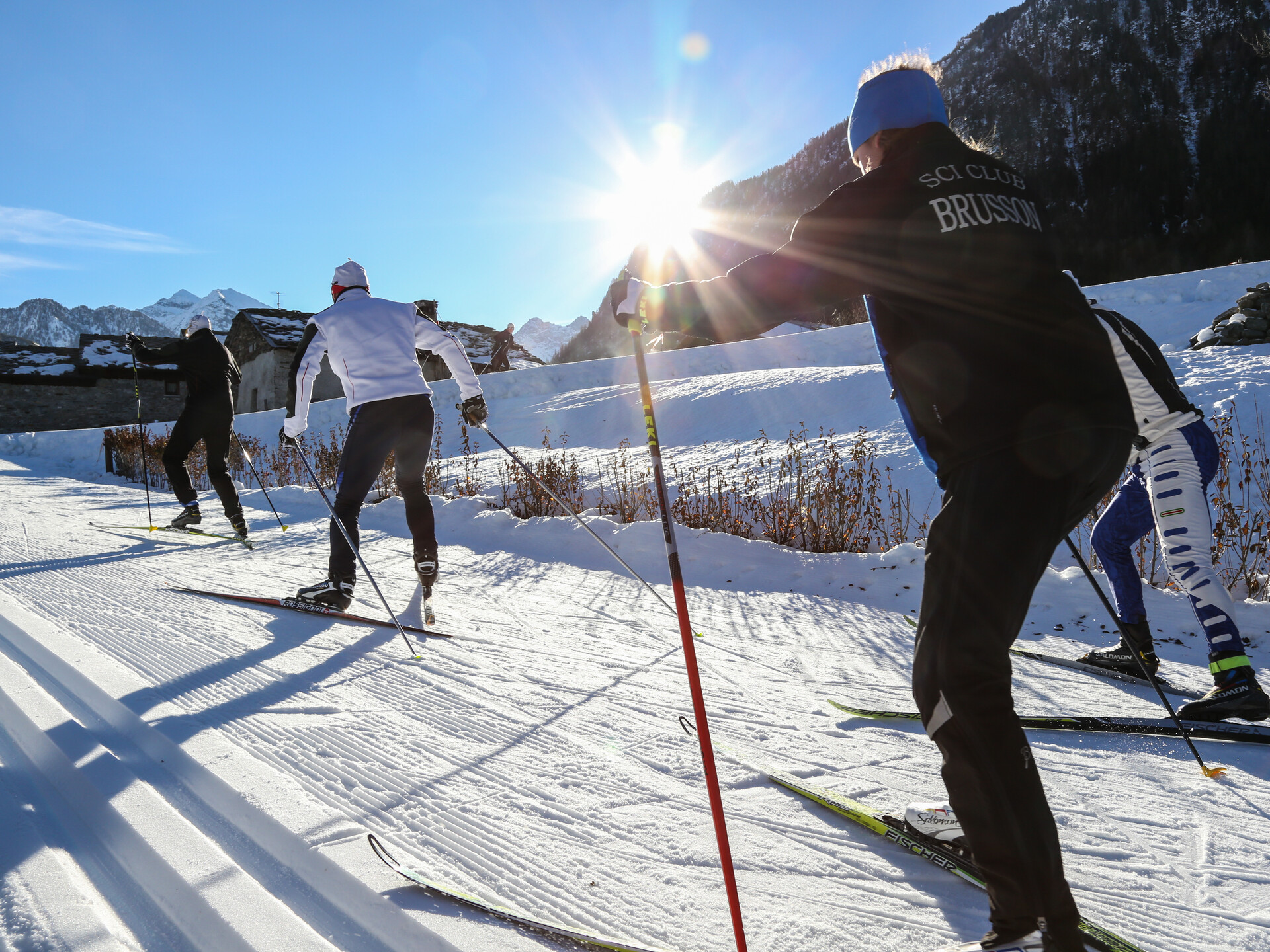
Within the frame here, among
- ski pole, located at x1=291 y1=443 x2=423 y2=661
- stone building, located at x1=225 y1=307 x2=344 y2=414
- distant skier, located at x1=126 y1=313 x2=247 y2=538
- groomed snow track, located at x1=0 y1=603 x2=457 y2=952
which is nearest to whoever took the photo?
groomed snow track, located at x1=0 y1=603 x2=457 y2=952

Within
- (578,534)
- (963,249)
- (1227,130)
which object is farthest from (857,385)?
(1227,130)

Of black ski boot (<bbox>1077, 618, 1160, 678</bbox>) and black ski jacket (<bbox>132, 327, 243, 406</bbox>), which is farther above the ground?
black ski jacket (<bbox>132, 327, 243, 406</bbox>)

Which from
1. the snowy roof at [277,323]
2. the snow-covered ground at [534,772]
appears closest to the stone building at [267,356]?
the snowy roof at [277,323]

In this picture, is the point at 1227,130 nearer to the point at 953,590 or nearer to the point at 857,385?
the point at 857,385

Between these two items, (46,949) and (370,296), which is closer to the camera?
(46,949)

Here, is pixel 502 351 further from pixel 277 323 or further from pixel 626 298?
pixel 626 298

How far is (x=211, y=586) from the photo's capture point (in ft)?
14.8

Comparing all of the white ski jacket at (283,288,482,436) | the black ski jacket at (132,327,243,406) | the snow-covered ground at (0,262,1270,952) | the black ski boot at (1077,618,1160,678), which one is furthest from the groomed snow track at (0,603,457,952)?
the black ski jacket at (132,327,243,406)

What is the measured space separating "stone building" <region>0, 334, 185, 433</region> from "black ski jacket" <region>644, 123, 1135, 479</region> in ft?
107

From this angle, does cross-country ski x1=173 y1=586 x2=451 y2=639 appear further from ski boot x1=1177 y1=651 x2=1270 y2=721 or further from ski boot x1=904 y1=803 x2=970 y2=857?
ski boot x1=1177 y1=651 x2=1270 y2=721

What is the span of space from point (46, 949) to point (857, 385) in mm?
9699

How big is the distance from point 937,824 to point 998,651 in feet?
2.57

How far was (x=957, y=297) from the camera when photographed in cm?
127

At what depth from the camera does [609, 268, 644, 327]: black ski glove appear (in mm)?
1568
